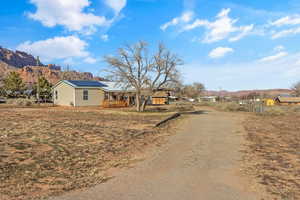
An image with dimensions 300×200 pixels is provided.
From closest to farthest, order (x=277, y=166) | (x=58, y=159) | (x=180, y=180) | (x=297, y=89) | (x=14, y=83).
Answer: (x=180, y=180) < (x=277, y=166) < (x=58, y=159) < (x=14, y=83) < (x=297, y=89)

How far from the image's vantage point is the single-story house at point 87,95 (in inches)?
1147

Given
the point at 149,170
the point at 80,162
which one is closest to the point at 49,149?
the point at 80,162

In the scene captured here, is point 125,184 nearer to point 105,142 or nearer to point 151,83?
point 105,142

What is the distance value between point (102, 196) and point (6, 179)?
88.5 inches

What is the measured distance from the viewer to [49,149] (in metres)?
6.71

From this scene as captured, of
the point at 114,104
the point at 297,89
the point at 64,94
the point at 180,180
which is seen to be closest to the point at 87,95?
the point at 64,94

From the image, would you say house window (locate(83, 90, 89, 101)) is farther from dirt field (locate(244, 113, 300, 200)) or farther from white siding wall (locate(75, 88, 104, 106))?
dirt field (locate(244, 113, 300, 200))

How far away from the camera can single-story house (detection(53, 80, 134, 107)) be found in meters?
29.1

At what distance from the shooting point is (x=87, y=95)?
30016mm

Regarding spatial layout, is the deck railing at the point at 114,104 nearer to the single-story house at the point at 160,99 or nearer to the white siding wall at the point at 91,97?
the white siding wall at the point at 91,97

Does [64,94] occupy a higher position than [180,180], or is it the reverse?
[64,94]

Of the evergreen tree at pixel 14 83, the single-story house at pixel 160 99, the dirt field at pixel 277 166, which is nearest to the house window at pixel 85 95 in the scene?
the single-story house at pixel 160 99

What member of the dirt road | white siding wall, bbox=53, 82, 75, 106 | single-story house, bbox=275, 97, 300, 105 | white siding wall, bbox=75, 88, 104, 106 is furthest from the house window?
single-story house, bbox=275, 97, 300, 105

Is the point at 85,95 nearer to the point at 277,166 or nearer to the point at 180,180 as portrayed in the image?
the point at 180,180
